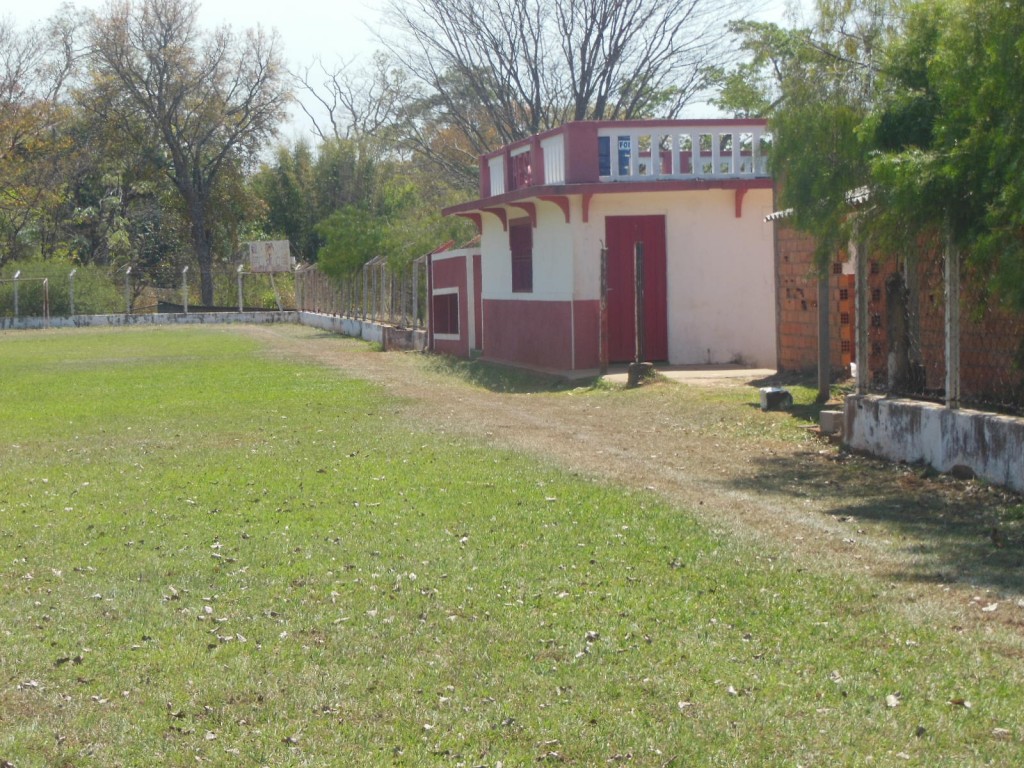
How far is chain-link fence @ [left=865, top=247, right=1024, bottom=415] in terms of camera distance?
10.5 meters

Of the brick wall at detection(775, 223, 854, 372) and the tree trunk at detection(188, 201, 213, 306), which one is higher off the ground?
the tree trunk at detection(188, 201, 213, 306)

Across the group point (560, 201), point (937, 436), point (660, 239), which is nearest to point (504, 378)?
point (560, 201)

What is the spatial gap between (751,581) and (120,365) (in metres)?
23.6

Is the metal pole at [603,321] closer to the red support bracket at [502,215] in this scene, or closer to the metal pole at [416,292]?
the red support bracket at [502,215]

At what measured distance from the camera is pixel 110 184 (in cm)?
6531

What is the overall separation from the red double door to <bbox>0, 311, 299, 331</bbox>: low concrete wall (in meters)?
35.6

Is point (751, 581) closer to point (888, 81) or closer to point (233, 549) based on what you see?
point (233, 549)

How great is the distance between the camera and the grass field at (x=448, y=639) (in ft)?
16.3

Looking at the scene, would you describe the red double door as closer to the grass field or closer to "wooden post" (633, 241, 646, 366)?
"wooden post" (633, 241, 646, 366)

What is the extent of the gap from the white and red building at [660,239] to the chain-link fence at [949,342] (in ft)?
30.2

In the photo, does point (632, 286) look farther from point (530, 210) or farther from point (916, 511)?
point (916, 511)

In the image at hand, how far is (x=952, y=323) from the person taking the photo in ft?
33.9

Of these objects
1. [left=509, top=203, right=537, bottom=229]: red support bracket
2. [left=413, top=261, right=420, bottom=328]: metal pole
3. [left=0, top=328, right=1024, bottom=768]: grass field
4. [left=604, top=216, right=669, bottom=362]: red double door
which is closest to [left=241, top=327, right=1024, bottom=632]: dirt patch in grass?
[left=0, top=328, right=1024, bottom=768]: grass field

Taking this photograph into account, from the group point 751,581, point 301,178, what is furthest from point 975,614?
point 301,178
